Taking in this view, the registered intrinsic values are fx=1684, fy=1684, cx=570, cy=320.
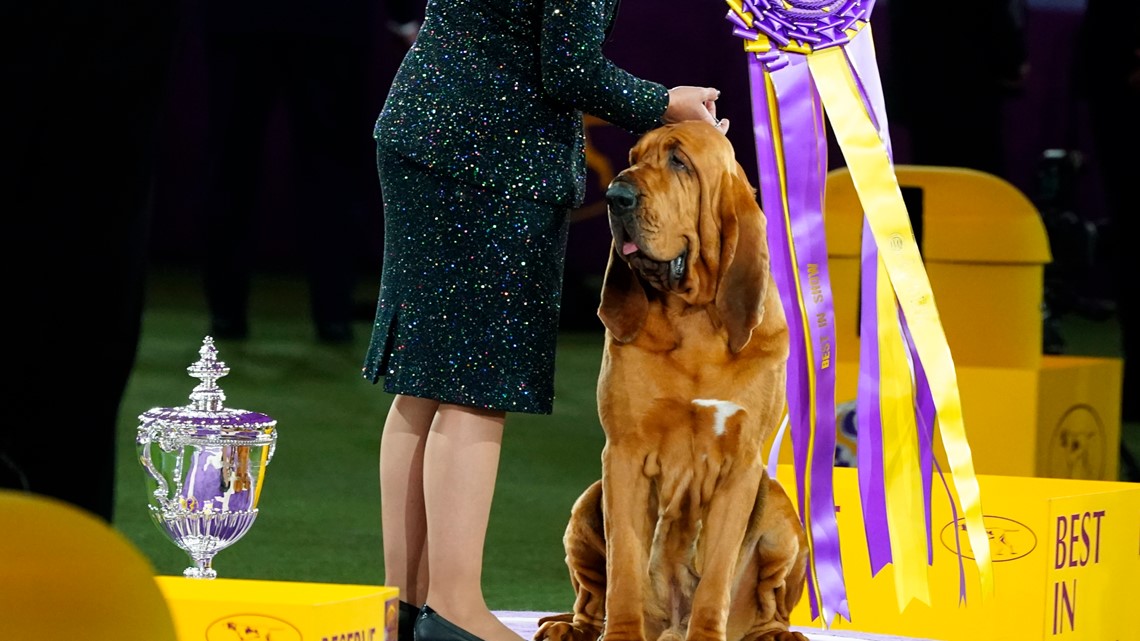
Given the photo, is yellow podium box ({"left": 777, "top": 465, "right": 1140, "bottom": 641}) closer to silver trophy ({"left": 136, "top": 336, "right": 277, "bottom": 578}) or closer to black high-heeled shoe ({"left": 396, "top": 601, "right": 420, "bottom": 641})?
black high-heeled shoe ({"left": 396, "top": 601, "right": 420, "bottom": 641})

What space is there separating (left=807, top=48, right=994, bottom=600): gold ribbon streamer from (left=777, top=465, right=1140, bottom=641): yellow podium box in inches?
5.2

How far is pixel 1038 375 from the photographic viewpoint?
148 inches

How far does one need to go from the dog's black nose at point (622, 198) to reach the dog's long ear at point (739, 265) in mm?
157

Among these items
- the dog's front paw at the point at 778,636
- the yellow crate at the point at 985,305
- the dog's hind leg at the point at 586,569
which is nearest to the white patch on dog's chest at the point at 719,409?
the dog's hind leg at the point at 586,569

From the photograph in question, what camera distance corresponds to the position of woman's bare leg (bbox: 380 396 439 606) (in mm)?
2621

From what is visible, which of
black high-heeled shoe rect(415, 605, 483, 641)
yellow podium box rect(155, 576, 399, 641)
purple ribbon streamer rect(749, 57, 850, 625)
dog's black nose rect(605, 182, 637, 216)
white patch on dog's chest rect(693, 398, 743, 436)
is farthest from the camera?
purple ribbon streamer rect(749, 57, 850, 625)

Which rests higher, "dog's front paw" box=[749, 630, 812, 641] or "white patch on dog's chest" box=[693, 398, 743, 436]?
"white patch on dog's chest" box=[693, 398, 743, 436]

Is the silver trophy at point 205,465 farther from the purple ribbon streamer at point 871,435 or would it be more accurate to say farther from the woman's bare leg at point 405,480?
the purple ribbon streamer at point 871,435

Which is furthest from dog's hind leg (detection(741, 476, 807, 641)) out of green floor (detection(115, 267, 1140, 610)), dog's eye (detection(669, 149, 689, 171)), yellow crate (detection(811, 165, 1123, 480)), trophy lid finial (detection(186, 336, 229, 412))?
yellow crate (detection(811, 165, 1123, 480))

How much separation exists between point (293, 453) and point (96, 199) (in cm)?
250

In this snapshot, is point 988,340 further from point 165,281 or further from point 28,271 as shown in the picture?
point 165,281

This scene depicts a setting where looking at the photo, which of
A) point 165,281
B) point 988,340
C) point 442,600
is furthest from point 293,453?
point 165,281

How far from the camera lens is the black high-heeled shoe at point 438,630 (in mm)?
2494

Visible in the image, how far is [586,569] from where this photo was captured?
8.48 ft
